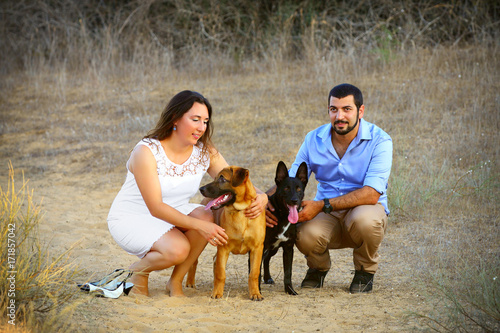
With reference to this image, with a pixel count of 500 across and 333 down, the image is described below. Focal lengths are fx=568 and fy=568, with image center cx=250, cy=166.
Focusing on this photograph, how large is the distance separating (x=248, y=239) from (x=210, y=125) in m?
1.04

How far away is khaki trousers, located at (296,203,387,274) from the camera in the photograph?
183 inches

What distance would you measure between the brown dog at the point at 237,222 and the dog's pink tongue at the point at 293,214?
217 millimetres

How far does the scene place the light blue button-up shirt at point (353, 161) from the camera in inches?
190

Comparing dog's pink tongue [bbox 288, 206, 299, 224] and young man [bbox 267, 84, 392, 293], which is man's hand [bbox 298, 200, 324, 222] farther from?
dog's pink tongue [bbox 288, 206, 299, 224]

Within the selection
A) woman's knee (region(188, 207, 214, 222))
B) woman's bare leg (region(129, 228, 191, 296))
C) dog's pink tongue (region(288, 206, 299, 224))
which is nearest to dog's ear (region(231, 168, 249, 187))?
woman's knee (region(188, 207, 214, 222))

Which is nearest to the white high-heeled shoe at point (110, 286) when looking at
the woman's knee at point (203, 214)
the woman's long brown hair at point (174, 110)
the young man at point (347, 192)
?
the woman's knee at point (203, 214)

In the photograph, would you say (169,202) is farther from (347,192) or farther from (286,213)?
(347,192)

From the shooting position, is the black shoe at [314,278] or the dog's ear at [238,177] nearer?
the dog's ear at [238,177]

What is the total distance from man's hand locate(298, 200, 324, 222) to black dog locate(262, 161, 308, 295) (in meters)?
0.11

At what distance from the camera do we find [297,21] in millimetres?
13227

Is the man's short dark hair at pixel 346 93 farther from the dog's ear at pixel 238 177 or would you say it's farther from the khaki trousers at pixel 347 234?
the dog's ear at pixel 238 177

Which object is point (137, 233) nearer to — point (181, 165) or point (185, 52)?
point (181, 165)

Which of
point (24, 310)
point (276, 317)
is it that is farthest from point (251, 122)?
point (24, 310)

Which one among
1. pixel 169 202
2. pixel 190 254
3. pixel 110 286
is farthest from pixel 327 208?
pixel 110 286
